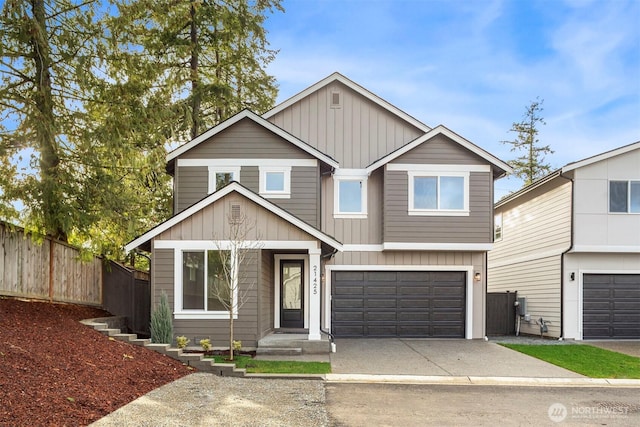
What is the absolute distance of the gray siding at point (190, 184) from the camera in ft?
50.6

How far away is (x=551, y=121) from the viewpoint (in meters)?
34.4

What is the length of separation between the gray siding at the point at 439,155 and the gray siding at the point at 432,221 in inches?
17.9

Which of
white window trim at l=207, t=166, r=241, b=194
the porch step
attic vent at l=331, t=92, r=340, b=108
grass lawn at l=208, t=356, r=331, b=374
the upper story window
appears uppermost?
attic vent at l=331, t=92, r=340, b=108

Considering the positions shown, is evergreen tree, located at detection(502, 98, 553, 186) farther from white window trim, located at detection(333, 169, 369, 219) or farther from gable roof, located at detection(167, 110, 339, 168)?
gable roof, located at detection(167, 110, 339, 168)

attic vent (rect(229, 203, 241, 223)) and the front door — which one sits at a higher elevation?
attic vent (rect(229, 203, 241, 223))

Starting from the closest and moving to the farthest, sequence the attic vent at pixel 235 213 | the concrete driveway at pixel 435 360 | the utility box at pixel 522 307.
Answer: the concrete driveway at pixel 435 360 → the attic vent at pixel 235 213 → the utility box at pixel 522 307

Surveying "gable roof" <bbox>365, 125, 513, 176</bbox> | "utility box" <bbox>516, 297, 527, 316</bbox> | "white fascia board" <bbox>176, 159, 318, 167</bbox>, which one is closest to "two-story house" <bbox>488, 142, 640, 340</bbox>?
"utility box" <bbox>516, 297, 527, 316</bbox>

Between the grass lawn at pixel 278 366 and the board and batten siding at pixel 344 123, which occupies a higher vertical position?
the board and batten siding at pixel 344 123

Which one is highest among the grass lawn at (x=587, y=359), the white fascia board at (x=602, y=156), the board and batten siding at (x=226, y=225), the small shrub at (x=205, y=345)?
the white fascia board at (x=602, y=156)

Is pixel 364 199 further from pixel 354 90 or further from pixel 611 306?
pixel 611 306

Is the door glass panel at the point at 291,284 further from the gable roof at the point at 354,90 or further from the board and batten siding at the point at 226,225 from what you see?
the gable roof at the point at 354,90

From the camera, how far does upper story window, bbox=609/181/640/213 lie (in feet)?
51.2

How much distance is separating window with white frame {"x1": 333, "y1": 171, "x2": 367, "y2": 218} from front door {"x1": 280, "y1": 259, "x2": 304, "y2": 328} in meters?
2.39

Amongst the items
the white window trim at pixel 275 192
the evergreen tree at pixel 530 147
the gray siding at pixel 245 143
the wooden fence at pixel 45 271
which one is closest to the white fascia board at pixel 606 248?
the white window trim at pixel 275 192
